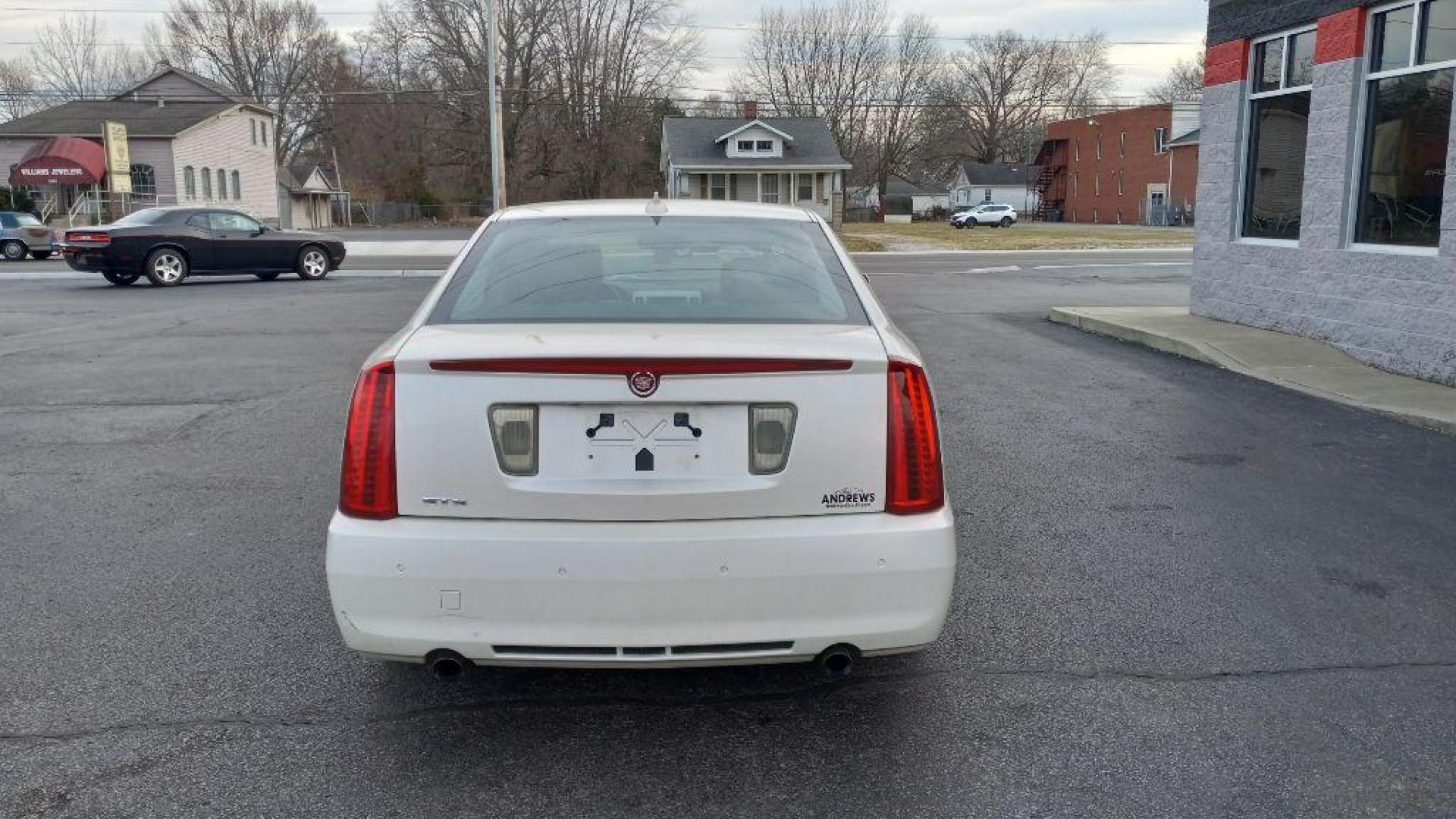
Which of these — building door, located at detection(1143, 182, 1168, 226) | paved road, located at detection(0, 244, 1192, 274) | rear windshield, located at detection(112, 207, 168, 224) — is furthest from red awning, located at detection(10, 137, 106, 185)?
building door, located at detection(1143, 182, 1168, 226)

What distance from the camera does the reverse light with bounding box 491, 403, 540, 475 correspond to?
10.2 ft

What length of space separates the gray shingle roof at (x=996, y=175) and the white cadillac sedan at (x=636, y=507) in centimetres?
9182

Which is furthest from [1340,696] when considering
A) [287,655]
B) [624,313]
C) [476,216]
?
[476,216]

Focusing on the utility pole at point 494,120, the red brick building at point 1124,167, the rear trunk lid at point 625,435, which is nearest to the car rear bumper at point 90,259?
the utility pole at point 494,120

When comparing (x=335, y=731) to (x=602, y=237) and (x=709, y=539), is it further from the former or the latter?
(x=602, y=237)

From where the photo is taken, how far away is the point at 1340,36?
10.6 m

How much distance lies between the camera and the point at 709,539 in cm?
307

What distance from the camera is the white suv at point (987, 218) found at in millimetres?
66375

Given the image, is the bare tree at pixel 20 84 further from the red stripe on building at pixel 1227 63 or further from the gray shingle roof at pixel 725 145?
the red stripe on building at pixel 1227 63

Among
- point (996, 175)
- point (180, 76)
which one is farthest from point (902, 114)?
point (180, 76)

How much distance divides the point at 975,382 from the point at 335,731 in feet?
23.9

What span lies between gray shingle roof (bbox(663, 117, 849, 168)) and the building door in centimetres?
2087

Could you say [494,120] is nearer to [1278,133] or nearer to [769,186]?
[1278,133]

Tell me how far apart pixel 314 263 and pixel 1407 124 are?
20.1m
